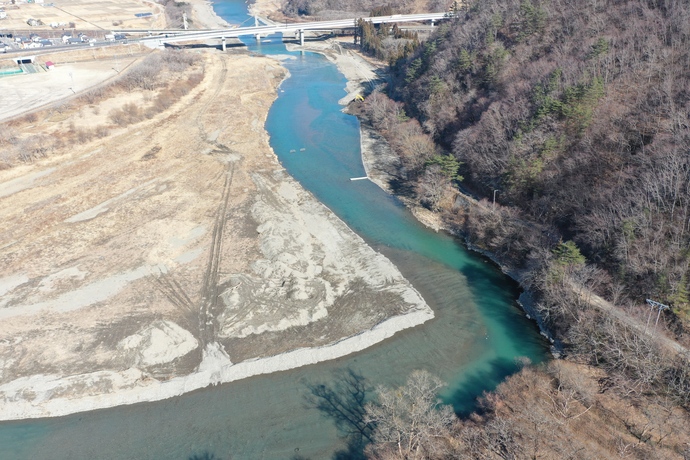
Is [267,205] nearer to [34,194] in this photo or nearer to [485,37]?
[34,194]

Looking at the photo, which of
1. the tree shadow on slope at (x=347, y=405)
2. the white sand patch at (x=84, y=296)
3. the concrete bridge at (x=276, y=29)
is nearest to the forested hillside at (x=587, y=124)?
the tree shadow on slope at (x=347, y=405)

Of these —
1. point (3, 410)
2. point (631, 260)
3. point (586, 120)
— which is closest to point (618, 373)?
point (631, 260)

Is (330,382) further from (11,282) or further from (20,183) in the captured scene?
(20,183)

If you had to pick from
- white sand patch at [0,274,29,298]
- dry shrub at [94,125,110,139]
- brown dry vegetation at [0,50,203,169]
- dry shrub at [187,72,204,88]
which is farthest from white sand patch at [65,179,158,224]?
dry shrub at [187,72,204,88]

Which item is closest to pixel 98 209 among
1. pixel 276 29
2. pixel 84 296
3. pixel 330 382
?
pixel 84 296

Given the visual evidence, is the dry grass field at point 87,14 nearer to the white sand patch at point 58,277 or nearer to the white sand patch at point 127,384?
the white sand patch at point 58,277
